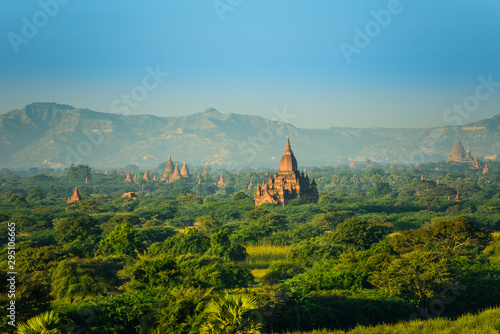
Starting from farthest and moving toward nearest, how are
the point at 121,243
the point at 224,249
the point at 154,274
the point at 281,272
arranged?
the point at 121,243, the point at 224,249, the point at 281,272, the point at 154,274

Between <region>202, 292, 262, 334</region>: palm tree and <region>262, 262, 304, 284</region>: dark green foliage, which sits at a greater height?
<region>202, 292, 262, 334</region>: palm tree

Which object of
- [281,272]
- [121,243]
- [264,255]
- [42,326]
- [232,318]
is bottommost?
[264,255]

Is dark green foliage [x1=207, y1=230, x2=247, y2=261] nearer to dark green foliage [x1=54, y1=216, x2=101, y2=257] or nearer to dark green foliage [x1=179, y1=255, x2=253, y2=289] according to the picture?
dark green foliage [x1=179, y1=255, x2=253, y2=289]

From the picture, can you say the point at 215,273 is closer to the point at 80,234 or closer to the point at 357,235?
the point at 357,235

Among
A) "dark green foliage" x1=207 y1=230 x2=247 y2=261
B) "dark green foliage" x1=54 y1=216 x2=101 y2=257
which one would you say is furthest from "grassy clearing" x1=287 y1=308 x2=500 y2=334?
"dark green foliage" x1=54 y1=216 x2=101 y2=257

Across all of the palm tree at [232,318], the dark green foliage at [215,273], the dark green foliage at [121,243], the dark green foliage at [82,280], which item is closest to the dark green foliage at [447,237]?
the dark green foliage at [215,273]

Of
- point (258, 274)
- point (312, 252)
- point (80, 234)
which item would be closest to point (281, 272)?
point (258, 274)
